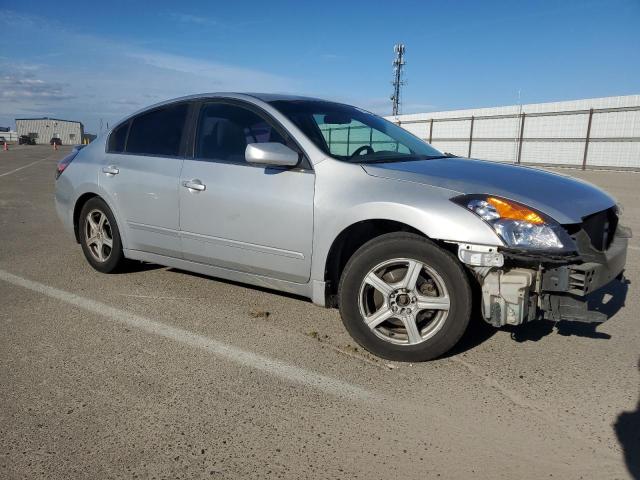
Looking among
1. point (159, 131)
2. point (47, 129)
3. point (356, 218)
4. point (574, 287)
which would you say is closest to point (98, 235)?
point (159, 131)

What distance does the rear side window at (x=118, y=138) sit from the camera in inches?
Result: 187

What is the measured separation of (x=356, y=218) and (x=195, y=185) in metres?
1.39

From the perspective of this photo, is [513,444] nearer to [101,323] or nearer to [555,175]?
[555,175]

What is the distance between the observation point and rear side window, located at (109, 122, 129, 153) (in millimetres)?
4738

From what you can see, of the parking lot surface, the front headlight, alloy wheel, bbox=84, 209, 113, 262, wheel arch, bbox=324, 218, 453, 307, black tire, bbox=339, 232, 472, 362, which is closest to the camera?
the parking lot surface

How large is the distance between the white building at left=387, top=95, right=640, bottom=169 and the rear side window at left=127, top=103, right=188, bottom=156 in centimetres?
2205

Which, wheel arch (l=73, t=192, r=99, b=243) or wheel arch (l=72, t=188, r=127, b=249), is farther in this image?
wheel arch (l=73, t=192, r=99, b=243)

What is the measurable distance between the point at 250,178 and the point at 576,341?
243cm

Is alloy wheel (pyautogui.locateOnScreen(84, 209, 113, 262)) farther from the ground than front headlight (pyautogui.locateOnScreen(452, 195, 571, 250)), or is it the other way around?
front headlight (pyautogui.locateOnScreen(452, 195, 571, 250))

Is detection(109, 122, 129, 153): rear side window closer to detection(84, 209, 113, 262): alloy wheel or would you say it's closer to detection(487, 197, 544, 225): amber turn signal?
detection(84, 209, 113, 262): alloy wheel

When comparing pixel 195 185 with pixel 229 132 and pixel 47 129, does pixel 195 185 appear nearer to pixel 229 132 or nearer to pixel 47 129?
pixel 229 132

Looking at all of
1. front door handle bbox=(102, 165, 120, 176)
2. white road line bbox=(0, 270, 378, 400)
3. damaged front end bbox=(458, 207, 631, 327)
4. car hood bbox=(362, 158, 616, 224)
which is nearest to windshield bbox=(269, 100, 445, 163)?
car hood bbox=(362, 158, 616, 224)

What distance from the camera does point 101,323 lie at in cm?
371

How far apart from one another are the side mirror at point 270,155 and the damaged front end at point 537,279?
49.3 inches
